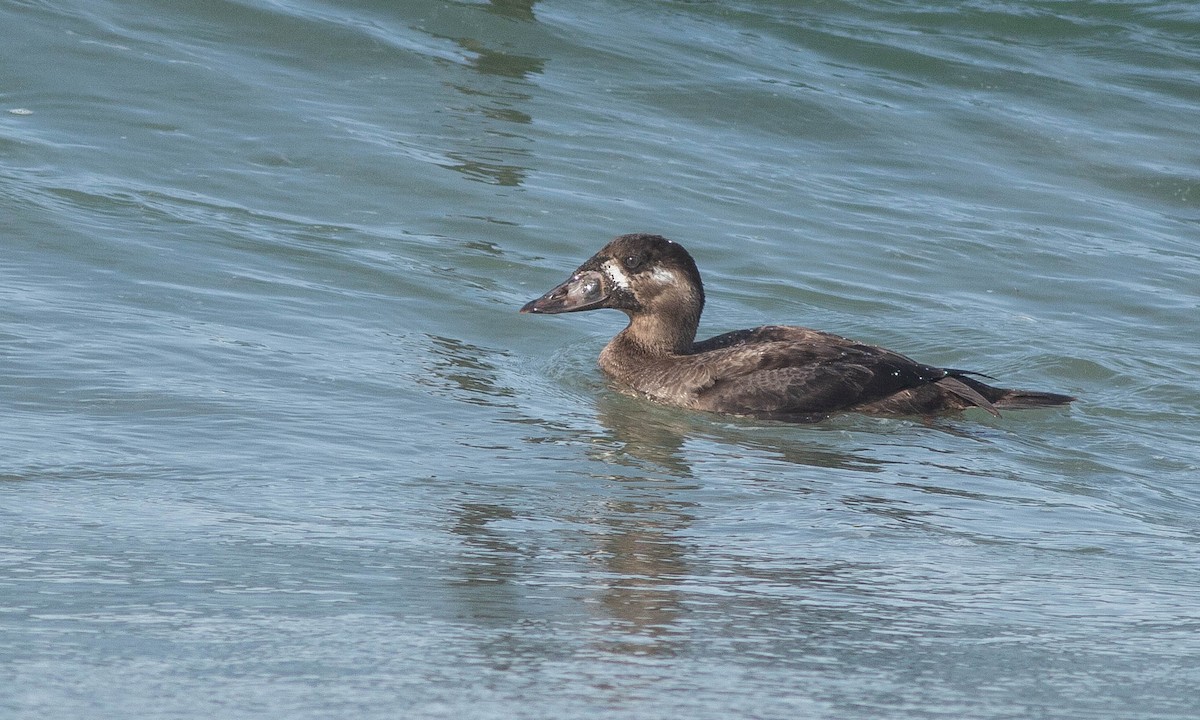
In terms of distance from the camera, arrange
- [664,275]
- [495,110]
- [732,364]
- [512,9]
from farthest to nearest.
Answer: [512,9]
[495,110]
[664,275]
[732,364]

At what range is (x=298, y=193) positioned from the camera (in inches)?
455

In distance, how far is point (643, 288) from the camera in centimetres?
938

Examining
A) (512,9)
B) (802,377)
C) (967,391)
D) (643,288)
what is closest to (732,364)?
(802,377)

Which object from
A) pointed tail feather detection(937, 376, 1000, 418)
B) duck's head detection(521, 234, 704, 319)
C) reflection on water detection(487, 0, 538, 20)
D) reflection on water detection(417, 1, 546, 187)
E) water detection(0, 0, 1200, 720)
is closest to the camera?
water detection(0, 0, 1200, 720)

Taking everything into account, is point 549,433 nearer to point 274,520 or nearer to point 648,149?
point 274,520

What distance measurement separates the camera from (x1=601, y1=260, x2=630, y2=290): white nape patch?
9352 millimetres

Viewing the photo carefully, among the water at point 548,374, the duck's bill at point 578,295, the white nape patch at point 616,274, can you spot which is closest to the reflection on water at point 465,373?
the water at point 548,374

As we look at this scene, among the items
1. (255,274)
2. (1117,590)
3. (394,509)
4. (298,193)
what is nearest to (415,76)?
(298,193)

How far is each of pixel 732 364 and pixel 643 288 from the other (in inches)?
36.5

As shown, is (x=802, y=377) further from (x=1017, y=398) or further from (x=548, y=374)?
(x=548, y=374)

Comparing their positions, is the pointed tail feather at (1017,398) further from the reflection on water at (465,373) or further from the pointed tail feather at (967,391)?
the reflection on water at (465,373)

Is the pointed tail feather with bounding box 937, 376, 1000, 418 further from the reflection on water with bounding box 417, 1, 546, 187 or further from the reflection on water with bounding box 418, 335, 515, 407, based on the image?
the reflection on water with bounding box 417, 1, 546, 187

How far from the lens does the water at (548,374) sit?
13.9ft

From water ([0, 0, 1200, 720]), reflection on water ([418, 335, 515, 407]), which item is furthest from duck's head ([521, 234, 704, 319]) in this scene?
reflection on water ([418, 335, 515, 407])
